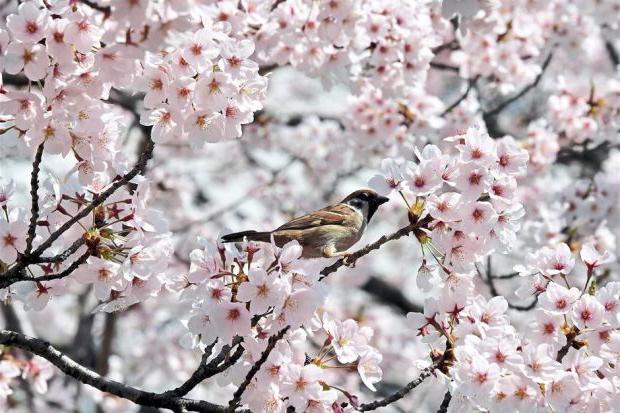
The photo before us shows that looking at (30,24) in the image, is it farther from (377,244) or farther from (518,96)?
(518,96)

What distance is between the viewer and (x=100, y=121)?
3297 millimetres

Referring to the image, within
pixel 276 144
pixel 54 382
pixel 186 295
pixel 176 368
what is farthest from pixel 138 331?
pixel 186 295

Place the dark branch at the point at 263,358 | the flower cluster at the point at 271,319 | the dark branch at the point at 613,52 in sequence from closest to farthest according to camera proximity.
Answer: the flower cluster at the point at 271,319, the dark branch at the point at 263,358, the dark branch at the point at 613,52

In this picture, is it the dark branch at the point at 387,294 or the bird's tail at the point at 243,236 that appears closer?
the bird's tail at the point at 243,236

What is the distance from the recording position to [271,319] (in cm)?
328

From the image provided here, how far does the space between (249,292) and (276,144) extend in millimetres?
6596

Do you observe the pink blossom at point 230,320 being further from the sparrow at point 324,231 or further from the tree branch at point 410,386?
the sparrow at point 324,231

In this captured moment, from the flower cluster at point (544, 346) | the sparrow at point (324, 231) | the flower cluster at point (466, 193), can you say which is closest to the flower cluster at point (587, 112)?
the sparrow at point (324, 231)

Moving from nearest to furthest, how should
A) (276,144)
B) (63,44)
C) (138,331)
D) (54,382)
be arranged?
(63,44)
(54,382)
(276,144)
(138,331)

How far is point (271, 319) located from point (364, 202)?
7.42 feet

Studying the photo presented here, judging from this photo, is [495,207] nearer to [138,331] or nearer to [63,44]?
[63,44]

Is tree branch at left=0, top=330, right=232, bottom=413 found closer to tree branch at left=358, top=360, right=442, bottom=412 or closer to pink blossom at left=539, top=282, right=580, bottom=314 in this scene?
tree branch at left=358, top=360, right=442, bottom=412

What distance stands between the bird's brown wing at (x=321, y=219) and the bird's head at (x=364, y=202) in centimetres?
25

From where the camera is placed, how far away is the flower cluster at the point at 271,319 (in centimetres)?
309
